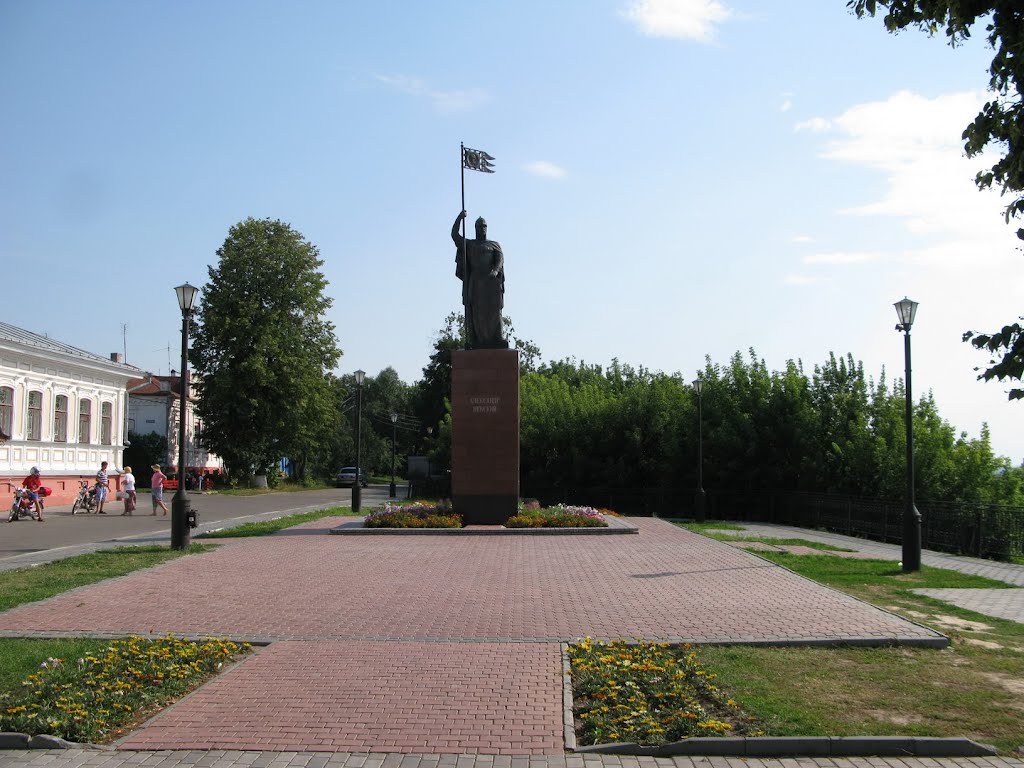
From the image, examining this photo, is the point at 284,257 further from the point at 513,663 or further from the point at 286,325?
the point at 513,663

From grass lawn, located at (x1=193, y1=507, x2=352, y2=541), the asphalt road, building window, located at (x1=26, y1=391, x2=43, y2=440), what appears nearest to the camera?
the asphalt road

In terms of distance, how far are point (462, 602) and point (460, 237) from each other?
1326 centimetres

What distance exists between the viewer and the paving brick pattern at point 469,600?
887cm

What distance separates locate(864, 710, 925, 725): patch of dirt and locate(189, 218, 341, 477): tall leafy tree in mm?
44976

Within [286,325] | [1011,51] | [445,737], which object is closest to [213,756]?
[445,737]

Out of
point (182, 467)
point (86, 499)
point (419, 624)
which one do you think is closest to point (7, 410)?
point (86, 499)

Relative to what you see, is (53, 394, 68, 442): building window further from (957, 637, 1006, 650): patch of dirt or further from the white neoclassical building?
(957, 637, 1006, 650): patch of dirt

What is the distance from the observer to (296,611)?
9.93m

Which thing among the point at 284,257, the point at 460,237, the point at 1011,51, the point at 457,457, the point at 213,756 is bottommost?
the point at 213,756

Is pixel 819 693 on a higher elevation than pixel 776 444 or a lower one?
lower

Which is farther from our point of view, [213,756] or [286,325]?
[286,325]

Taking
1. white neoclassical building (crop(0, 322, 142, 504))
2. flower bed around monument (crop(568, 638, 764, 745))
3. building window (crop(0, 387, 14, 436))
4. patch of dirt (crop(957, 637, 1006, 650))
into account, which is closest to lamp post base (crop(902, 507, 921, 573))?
patch of dirt (crop(957, 637, 1006, 650))

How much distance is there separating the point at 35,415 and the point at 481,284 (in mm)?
19720

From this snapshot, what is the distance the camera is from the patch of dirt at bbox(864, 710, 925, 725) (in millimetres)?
5914
